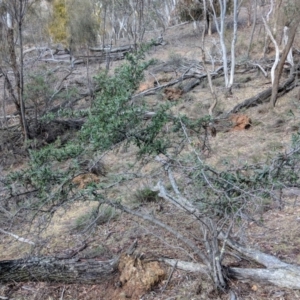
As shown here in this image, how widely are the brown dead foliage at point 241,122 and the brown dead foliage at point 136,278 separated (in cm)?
597

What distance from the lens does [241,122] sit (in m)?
9.34

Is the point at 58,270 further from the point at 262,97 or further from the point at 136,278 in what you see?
the point at 262,97

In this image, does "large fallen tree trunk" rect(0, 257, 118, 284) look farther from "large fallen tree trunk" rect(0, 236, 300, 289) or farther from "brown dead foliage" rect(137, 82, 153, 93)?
"brown dead foliage" rect(137, 82, 153, 93)

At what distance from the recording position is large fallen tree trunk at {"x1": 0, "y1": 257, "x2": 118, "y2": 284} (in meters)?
4.02

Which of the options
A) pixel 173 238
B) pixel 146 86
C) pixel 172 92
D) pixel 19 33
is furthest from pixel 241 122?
pixel 19 33

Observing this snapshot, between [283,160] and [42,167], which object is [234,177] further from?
[42,167]

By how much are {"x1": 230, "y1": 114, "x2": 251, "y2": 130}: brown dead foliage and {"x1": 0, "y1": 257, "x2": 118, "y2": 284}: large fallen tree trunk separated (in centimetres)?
604

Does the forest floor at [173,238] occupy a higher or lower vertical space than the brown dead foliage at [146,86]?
lower

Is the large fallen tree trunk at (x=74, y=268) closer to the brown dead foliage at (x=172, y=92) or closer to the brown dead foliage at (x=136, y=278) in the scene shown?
the brown dead foliage at (x=136, y=278)

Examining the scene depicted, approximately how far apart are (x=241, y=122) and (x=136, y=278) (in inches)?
250

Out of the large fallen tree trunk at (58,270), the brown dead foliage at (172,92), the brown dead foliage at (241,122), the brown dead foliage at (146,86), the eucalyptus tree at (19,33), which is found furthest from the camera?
the brown dead foliage at (146,86)

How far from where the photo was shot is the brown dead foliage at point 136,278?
12.3 feet

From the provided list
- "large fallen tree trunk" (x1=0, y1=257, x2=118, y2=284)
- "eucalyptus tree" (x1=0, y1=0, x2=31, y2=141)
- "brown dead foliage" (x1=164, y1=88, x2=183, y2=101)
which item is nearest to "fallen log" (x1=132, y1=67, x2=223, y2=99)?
"brown dead foliage" (x1=164, y1=88, x2=183, y2=101)

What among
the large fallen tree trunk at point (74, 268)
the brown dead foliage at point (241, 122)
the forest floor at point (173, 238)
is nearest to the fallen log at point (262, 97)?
the forest floor at point (173, 238)
